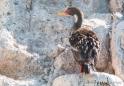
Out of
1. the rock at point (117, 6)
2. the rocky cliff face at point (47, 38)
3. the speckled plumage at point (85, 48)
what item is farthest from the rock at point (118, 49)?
the rock at point (117, 6)

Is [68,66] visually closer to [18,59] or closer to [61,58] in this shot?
[61,58]

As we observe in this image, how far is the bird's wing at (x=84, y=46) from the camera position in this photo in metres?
4.02

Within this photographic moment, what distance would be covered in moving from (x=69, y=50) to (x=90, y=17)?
84 centimetres

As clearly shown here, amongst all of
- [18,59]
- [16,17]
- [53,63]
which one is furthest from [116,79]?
[16,17]

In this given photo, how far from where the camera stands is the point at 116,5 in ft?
17.4

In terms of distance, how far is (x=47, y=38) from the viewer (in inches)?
191

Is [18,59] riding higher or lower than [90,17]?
lower

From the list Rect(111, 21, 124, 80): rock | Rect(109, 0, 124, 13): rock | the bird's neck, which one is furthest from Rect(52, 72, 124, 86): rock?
Rect(109, 0, 124, 13): rock

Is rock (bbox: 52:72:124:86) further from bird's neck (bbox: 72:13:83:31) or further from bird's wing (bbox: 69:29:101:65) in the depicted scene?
bird's neck (bbox: 72:13:83:31)

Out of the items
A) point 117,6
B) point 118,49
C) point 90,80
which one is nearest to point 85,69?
point 90,80

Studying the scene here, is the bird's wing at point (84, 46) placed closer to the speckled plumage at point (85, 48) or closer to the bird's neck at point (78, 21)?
the speckled plumage at point (85, 48)

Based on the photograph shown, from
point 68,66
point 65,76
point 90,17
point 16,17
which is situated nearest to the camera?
point 65,76

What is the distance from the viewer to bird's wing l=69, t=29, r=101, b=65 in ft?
13.2

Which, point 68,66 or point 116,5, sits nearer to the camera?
point 68,66
